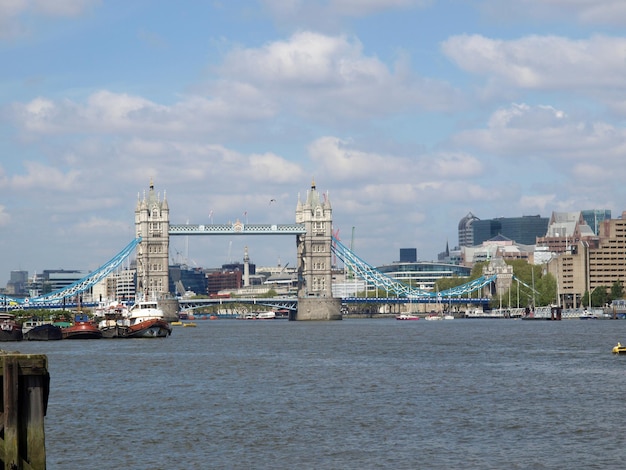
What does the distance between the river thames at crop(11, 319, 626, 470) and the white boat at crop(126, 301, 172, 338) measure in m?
34.1

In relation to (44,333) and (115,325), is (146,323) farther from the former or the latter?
(44,333)

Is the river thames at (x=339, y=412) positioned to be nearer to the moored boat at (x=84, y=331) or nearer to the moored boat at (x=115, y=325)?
the moored boat at (x=84, y=331)

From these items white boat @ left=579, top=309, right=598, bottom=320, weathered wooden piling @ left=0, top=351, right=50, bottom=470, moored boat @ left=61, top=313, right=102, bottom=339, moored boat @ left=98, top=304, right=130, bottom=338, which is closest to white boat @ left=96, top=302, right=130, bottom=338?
moored boat @ left=98, top=304, right=130, bottom=338

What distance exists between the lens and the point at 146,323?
352ft

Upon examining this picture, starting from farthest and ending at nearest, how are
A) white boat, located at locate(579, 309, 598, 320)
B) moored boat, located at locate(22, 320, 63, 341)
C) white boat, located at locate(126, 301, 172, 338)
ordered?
white boat, located at locate(579, 309, 598, 320)
white boat, located at locate(126, 301, 172, 338)
moored boat, located at locate(22, 320, 63, 341)

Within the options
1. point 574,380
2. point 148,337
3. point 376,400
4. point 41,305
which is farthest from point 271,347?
point 41,305

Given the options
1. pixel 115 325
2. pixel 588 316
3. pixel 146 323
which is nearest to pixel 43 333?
pixel 115 325

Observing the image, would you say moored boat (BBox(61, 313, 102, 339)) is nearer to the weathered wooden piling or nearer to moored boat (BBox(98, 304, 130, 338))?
moored boat (BBox(98, 304, 130, 338))

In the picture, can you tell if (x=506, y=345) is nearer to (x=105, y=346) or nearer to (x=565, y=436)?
(x=105, y=346)

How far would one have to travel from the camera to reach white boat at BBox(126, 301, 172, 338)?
107250 mm

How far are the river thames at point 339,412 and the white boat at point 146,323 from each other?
3415 centimetres

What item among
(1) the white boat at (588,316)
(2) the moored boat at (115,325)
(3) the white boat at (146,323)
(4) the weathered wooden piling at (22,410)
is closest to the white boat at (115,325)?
(2) the moored boat at (115,325)

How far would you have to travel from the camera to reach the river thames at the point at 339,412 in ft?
108

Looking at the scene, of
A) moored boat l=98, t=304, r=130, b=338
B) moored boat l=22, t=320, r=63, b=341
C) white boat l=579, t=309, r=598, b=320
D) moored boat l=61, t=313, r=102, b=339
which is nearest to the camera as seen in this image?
moored boat l=61, t=313, r=102, b=339
